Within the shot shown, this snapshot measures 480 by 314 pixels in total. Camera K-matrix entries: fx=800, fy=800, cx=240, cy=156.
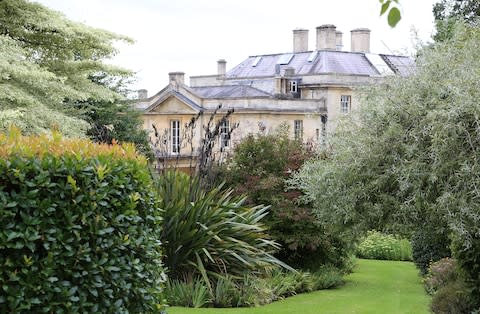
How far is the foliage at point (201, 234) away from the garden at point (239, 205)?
0.02 m

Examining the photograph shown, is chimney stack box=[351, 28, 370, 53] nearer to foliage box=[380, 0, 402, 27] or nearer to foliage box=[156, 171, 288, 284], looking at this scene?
foliage box=[156, 171, 288, 284]

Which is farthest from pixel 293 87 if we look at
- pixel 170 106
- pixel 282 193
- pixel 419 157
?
pixel 419 157

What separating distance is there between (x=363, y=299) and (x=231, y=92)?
44546 mm

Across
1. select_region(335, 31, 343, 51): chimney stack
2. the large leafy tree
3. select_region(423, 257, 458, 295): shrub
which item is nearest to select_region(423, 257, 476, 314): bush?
select_region(423, 257, 458, 295): shrub

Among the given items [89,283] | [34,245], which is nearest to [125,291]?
[89,283]

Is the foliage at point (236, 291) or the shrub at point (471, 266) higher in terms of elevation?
the shrub at point (471, 266)

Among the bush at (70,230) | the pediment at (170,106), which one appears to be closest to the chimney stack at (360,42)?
the pediment at (170,106)

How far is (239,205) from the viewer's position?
13.6 m

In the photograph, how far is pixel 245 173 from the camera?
687 inches

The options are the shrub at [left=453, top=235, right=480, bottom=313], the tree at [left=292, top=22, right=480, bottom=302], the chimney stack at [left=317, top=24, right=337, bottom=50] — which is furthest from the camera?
the chimney stack at [left=317, top=24, right=337, bottom=50]

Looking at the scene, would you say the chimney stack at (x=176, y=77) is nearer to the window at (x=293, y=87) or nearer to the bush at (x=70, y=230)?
the window at (x=293, y=87)

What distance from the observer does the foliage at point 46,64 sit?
20.4 metres

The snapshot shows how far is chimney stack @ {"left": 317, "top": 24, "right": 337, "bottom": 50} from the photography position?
6341 cm

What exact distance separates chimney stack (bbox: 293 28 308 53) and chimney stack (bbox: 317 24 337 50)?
2.68 meters
